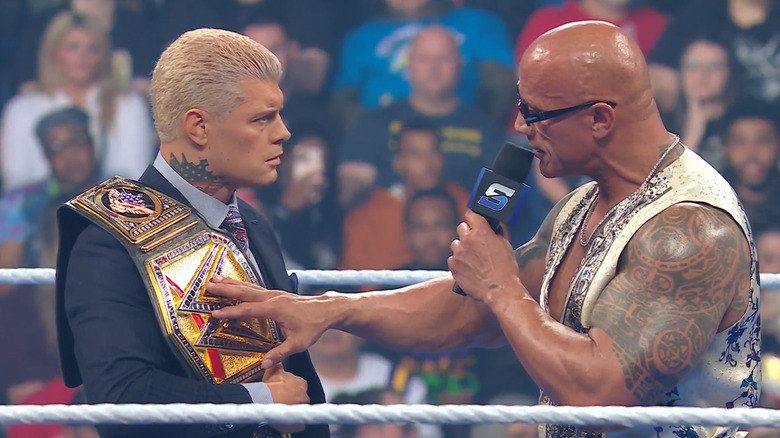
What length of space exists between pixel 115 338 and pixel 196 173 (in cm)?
33

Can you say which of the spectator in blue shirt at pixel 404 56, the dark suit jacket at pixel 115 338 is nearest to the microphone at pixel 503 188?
the dark suit jacket at pixel 115 338

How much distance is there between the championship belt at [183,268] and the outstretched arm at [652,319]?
458 mm

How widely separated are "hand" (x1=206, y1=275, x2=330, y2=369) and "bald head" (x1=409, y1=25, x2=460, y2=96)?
2.06 meters

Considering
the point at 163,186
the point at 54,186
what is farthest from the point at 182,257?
the point at 54,186

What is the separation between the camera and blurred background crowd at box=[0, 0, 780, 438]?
3.69 metres

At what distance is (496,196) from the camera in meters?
1.78

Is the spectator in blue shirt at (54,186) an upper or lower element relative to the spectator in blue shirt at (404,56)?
lower

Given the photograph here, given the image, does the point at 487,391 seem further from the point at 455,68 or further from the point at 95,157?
the point at 95,157

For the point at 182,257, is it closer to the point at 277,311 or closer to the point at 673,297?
the point at 277,311

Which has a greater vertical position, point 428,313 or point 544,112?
point 544,112

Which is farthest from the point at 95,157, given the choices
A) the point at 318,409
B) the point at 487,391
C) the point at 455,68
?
the point at 318,409

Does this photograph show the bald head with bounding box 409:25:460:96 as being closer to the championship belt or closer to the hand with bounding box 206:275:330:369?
the hand with bounding box 206:275:330:369

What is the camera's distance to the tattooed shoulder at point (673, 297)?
1.65m

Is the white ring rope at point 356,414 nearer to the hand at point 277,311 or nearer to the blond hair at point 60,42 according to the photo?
the hand at point 277,311
